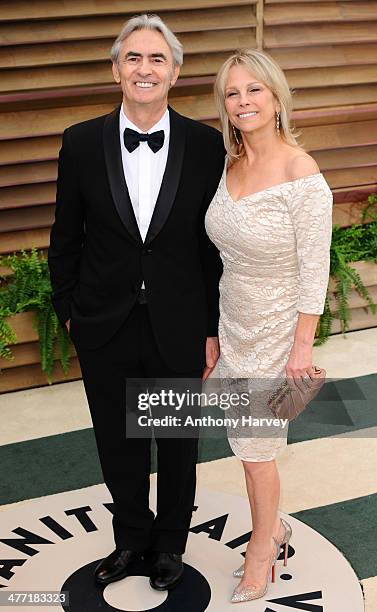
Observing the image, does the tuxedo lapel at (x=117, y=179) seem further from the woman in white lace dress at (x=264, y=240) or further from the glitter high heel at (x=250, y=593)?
the glitter high heel at (x=250, y=593)

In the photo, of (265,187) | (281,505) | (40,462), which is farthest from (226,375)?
(40,462)

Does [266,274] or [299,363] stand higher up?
[266,274]

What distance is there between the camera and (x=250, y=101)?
2912mm

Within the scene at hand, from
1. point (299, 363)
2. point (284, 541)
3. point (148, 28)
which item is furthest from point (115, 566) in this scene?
point (148, 28)

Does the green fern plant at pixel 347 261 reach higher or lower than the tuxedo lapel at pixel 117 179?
lower

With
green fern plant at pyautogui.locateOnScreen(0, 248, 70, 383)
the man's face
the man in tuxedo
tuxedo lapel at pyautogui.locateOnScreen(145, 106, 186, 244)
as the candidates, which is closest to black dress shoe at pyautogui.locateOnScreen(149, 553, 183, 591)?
the man in tuxedo

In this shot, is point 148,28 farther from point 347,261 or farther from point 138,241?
point 347,261

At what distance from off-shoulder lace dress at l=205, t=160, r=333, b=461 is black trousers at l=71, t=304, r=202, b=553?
0.75 ft

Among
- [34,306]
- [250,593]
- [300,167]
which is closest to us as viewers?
[300,167]

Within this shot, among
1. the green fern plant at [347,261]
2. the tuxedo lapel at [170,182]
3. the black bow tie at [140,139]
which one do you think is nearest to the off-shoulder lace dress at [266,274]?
the tuxedo lapel at [170,182]

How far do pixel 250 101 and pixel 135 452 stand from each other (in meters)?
1.25

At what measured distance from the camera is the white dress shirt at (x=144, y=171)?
3.07m

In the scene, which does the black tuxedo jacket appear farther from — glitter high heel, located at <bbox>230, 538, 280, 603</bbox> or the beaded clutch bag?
glitter high heel, located at <bbox>230, 538, 280, 603</bbox>

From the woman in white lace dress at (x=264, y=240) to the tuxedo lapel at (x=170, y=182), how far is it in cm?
14
